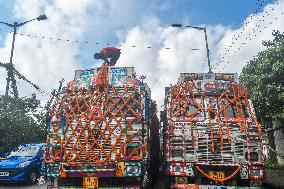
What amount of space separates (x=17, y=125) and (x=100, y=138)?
32.8ft

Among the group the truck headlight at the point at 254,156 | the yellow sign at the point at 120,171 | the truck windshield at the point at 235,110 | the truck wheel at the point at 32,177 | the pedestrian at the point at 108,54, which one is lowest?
the truck wheel at the point at 32,177

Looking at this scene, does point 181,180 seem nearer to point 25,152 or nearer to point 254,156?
point 254,156

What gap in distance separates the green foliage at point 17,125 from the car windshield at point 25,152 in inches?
129

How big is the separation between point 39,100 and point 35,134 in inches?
137

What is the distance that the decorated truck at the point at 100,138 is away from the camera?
7848 millimetres

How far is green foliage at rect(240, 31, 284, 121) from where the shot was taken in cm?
1298

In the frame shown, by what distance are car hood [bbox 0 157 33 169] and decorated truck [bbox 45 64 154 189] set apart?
382 cm

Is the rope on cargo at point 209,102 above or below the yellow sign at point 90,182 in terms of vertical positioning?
above

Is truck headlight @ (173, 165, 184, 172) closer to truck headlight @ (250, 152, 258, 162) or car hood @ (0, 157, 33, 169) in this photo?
truck headlight @ (250, 152, 258, 162)

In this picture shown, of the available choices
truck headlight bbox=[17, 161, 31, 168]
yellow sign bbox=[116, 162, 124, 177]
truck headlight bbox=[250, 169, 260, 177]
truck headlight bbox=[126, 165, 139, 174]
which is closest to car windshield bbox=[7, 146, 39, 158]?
truck headlight bbox=[17, 161, 31, 168]

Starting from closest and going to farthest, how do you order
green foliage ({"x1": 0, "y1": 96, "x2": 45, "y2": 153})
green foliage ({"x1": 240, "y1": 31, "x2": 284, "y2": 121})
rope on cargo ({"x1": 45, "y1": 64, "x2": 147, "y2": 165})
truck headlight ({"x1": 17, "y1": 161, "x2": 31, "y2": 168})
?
rope on cargo ({"x1": 45, "y1": 64, "x2": 147, "y2": 165}), truck headlight ({"x1": 17, "y1": 161, "x2": 31, "y2": 168}), green foliage ({"x1": 240, "y1": 31, "x2": 284, "y2": 121}), green foliage ({"x1": 0, "y1": 96, "x2": 45, "y2": 153})

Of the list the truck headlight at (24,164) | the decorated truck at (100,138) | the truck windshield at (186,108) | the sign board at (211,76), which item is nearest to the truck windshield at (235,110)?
the truck windshield at (186,108)

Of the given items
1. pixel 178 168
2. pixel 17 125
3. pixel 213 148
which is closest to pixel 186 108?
pixel 213 148

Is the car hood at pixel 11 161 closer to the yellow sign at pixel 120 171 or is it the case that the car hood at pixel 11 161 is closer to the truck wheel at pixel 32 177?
the truck wheel at pixel 32 177
